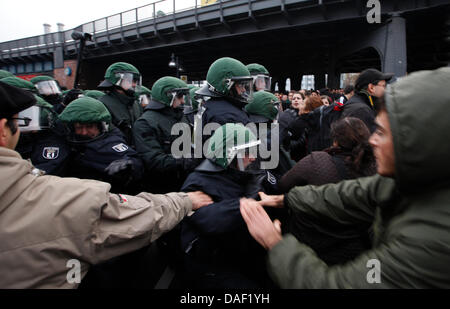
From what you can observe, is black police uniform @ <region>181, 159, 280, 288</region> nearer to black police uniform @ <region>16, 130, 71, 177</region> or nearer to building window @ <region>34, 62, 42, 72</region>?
black police uniform @ <region>16, 130, 71, 177</region>

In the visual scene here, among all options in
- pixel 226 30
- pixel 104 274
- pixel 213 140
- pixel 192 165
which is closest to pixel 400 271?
pixel 213 140

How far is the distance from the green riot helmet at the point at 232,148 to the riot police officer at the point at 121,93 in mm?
2290

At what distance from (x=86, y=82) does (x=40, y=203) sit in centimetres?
2644

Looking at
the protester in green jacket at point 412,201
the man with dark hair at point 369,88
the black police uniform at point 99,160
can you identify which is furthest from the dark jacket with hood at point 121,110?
the protester in green jacket at point 412,201

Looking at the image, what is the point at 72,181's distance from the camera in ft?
4.09

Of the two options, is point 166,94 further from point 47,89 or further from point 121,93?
point 47,89

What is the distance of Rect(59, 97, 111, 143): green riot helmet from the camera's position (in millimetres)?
2391

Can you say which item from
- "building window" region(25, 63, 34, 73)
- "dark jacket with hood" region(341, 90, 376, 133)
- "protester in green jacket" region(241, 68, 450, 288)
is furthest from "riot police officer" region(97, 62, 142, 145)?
"building window" region(25, 63, 34, 73)

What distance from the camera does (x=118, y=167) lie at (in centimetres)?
228

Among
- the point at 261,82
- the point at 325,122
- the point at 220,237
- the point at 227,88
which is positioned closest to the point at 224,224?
the point at 220,237

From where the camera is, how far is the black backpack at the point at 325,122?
12.0ft

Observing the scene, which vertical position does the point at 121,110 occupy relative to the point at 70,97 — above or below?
below

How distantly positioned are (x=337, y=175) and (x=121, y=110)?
126 inches

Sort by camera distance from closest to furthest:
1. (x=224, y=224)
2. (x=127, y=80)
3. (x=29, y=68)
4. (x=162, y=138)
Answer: (x=224, y=224) < (x=162, y=138) < (x=127, y=80) < (x=29, y=68)
